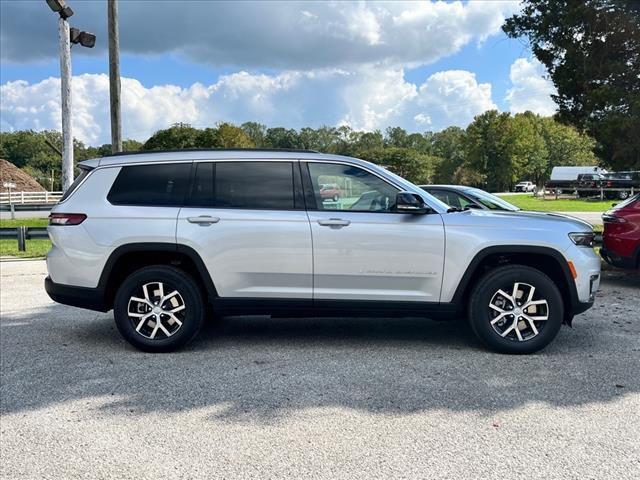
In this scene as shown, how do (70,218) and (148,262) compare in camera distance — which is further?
(148,262)

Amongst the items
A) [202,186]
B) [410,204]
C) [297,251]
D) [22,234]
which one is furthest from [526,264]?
[22,234]

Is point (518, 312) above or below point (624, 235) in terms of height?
below

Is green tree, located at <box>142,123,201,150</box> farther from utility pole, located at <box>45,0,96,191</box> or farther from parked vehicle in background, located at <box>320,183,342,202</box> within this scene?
parked vehicle in background, located at <box>320,183,342,202</box>

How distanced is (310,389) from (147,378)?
4.47 feet

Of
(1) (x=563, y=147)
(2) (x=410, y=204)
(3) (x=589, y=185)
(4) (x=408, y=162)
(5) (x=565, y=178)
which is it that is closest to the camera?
(2) (x=410, y=204)

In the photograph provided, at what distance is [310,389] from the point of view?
414cm

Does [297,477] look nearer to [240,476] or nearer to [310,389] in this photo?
[240,476]

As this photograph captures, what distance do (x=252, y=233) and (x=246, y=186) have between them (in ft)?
1.58

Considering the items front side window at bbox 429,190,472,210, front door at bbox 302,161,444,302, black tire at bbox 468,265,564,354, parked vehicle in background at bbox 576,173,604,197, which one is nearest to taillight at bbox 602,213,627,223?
front side window at bbox 429,190,472,210

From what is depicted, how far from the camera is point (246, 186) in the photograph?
5.05 m

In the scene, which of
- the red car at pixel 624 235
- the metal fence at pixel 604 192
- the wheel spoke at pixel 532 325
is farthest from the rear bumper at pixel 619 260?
the metal fence at pixel 604 192

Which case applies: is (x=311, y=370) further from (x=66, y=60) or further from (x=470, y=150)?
(x=470, y=150)

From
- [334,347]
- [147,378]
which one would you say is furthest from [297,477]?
[334,347]

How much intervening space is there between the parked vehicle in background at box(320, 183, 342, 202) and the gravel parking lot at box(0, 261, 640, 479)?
1.45 meters
